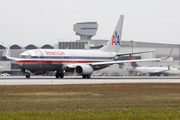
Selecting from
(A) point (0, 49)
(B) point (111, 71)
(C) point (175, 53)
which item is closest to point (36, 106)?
(B) point (111, 71)

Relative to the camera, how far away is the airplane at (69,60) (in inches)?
2073

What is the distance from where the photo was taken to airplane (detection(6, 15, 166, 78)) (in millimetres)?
52656

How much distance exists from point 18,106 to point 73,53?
38.3 metres

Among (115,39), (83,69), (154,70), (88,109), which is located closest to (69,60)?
(83,69)

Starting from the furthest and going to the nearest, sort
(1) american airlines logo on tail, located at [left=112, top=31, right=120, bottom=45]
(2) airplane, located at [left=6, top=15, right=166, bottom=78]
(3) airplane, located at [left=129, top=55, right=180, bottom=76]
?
1. (3) airplane, located at [left=129, top=55, right=180, bottom=76]
2. (1) american airlines logo on tail, located at [left=112, top=31, right=120, bottom=45]
3. (2) airplane, located at [left=6, top=15, right=166, bottom=78]

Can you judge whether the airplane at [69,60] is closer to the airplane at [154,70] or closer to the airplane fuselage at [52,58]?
the airplane fuselage at [52,58]

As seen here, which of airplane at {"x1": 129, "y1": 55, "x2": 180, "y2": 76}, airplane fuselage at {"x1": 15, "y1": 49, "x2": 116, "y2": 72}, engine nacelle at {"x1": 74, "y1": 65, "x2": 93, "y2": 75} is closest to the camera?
airplane fuselage at {"x1": 15, "y1": 49, "x2": 116, "y2": 72}

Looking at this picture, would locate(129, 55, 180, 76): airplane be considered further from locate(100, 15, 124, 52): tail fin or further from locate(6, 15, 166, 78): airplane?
locate(6, 15, 166, 78): airplane

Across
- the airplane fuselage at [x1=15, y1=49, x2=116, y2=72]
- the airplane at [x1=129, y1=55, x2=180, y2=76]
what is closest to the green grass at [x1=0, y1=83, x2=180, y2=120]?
the airplane fuselage at [x1=15, y1=49, x2=116, y2=72]

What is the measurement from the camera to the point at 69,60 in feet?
186

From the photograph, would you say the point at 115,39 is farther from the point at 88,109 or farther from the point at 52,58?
the point at 88,109

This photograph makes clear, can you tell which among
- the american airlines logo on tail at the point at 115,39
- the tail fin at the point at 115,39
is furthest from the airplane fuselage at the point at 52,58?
the american airlines logo on tail at the point at 115,39

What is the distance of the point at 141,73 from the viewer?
111 m

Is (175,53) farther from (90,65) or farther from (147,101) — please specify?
(147,101)
